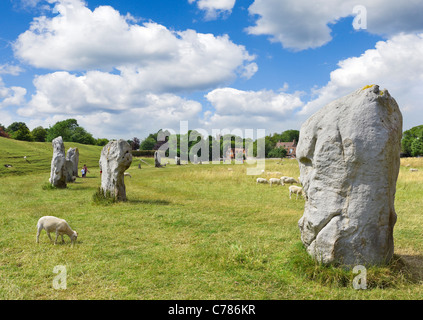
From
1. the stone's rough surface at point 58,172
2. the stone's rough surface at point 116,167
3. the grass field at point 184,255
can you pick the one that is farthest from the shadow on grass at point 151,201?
the stone's rough surface at point 58,172

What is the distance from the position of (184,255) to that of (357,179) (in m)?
4.12

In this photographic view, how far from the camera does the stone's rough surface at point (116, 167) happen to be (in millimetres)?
14117

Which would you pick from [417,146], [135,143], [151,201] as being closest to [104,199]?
[151,201]

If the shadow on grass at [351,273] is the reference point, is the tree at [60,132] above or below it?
above

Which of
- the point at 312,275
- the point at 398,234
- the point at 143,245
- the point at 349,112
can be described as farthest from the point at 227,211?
the point at 349,112

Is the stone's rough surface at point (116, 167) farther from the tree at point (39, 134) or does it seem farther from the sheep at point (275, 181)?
the tree at point (39, 134)

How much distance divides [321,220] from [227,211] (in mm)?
6832

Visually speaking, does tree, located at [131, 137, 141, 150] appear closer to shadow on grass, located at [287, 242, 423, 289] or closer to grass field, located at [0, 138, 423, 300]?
grass field, located at [0, 138, 423, 300]

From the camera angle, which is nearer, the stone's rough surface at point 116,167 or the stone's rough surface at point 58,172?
the stone's rough surface at point 116,167

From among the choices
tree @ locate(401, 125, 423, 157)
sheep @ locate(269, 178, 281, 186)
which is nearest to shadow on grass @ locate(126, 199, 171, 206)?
sheep @ locate(269, 178, 281, 186)

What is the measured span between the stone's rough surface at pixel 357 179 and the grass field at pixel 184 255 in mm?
455

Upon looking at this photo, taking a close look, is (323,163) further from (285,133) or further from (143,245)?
(285,133)

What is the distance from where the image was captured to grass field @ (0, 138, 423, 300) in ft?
17.5

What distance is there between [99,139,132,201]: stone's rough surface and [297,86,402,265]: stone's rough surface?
10.3 m
